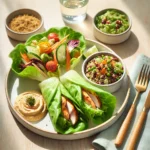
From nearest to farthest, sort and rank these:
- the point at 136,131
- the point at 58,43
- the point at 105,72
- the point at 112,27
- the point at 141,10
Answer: the point at 136,131 → the point at 105,72 → the point at 58,43 → the point at 112,27 → the point at 141,10

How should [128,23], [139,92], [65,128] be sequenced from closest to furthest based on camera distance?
1. [65,128]
2. [139,92]
3. [128,23]

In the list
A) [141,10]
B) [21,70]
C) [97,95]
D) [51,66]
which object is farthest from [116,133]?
[141,10]

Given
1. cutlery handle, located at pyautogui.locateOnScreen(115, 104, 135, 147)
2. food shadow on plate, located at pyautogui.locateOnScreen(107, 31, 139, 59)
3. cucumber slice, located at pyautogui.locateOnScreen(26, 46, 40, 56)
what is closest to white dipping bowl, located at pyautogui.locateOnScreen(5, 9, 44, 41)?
cucumber slice, located at pyautogui.locateOnScreen(26, 46, 40, 56)

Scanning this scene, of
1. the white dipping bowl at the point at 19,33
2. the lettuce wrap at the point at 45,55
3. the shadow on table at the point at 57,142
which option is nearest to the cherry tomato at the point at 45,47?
the lettuce wrap at the point at 45,55

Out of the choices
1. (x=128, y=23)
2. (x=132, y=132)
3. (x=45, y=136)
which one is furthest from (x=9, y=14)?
(x=132, y=132)

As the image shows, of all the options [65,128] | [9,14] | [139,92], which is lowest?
[139,92]

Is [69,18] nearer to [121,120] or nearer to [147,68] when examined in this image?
[147,68]

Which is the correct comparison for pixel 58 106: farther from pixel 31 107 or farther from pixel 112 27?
pixel 112 27
